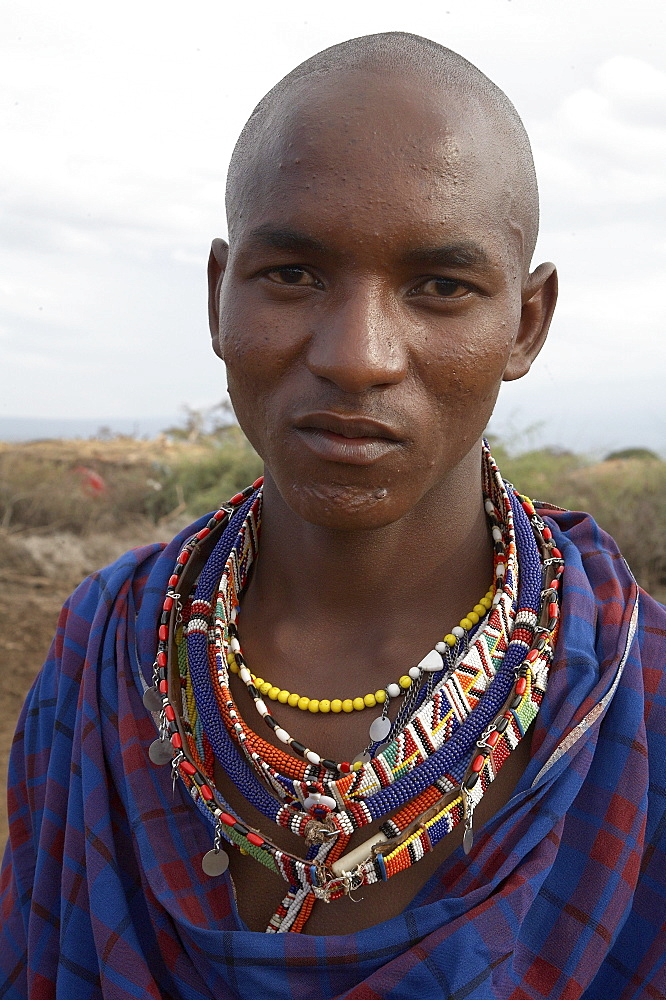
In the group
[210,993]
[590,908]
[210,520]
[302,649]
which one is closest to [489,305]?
[302,649]

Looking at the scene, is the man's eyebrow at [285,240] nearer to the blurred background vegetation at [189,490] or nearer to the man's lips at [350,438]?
the man's lips at [350,438]

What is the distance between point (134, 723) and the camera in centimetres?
175

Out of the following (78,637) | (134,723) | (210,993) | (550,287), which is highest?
(550,287)

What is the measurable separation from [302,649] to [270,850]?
37cm

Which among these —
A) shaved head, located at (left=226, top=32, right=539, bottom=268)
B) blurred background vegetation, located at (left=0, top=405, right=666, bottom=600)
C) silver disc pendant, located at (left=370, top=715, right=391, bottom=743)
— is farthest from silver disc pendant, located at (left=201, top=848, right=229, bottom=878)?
blurred background vegetation, located at (left=0, top=405, right=666, bottom=600)

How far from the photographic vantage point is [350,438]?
133 centimetres

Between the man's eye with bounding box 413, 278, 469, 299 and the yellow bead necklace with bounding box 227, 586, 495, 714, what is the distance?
582 millimetres

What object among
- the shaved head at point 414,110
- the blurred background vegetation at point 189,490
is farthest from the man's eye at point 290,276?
the blurred background vegetation at point 189,490

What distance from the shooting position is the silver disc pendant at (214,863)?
1.57 m

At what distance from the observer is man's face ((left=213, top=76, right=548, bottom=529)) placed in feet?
4.32

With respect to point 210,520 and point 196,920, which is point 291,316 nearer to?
point 210,520

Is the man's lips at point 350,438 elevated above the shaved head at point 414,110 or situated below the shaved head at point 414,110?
below

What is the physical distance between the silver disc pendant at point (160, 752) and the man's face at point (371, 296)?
23.5 inches

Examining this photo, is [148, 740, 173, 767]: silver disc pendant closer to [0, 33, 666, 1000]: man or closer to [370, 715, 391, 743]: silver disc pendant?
[0, 33, 666, 1000]: man
